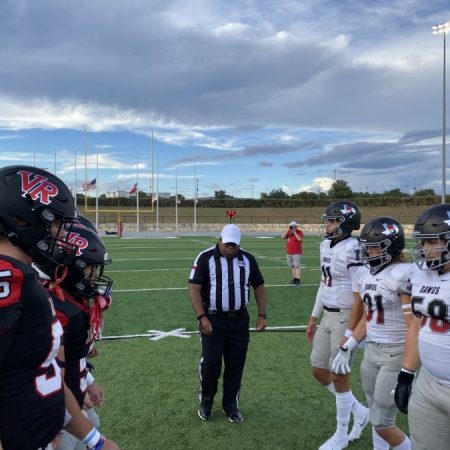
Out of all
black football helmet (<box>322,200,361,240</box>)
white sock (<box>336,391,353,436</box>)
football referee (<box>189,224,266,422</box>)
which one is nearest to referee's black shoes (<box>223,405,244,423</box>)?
football referee (<box>189,224,266,422</box>)

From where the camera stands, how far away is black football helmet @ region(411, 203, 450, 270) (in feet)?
9.18

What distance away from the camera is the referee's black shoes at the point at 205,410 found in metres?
4.69

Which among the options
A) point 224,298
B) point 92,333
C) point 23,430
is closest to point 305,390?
point 224,298

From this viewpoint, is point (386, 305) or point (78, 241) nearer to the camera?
point (78, 241)

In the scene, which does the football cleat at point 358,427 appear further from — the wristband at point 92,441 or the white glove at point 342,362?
the wristband at point 92,441

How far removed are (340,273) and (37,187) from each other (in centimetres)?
313

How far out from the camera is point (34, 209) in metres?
1.93

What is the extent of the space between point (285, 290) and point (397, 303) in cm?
825

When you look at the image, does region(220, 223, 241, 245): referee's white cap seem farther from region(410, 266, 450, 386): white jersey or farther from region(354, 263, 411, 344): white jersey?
region(410, 266, 450, 386): white jersey

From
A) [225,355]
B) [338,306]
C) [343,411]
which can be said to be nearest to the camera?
[343,411]

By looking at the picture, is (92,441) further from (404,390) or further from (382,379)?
(382,379)

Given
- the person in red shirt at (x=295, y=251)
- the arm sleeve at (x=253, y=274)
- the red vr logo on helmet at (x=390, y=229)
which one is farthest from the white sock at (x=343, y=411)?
the person in red shirt at (x=295, y=251)

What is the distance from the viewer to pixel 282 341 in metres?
7.22

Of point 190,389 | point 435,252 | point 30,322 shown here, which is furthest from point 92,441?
point 190,389
